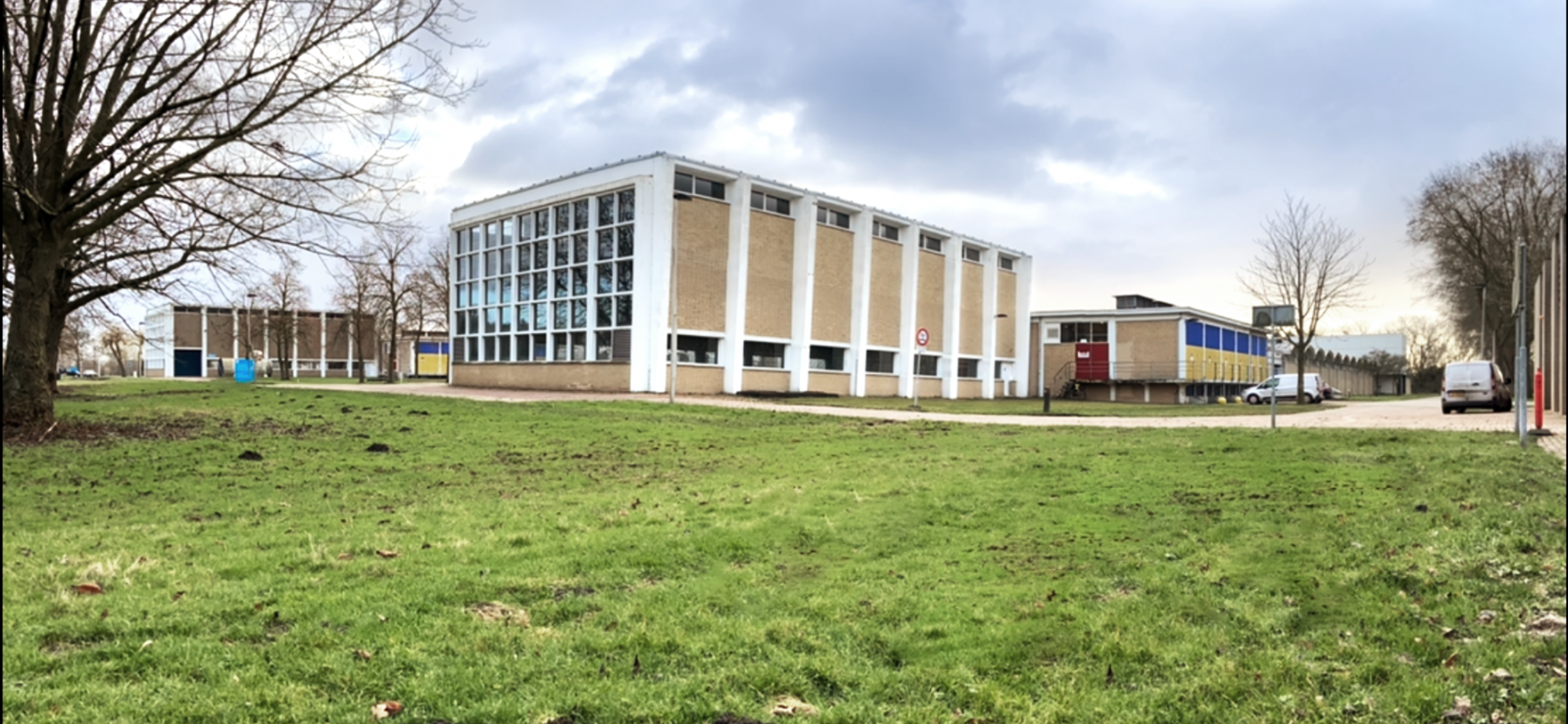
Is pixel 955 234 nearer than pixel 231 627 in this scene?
No

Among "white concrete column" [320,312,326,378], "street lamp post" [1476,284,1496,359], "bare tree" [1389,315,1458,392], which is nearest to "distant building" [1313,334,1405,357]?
"bare tree" [1389,315,1458,392]

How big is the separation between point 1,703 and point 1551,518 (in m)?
10.6

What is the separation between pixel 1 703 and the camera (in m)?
4.40

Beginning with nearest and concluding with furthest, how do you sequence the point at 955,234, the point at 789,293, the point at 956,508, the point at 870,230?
the point at 956,508
the point at 789,293
the point at 870,230
the point at 955,234

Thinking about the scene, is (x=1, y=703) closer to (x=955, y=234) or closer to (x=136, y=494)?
(x=136, y=494)

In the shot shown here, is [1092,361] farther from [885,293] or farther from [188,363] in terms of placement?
[188,363]

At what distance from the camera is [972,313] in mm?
59562

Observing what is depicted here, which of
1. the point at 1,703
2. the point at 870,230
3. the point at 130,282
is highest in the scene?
the point at 870,230

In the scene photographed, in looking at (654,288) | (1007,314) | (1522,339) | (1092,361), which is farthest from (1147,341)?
(1522,339)

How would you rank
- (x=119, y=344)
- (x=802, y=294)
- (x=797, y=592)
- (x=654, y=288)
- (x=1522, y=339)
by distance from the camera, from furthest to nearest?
1. (x=119, y=344)
2. (x=802, y=294)
3. (x=654, y=288)
4. (x=1522, y=339)
5. (x=797, y=592)

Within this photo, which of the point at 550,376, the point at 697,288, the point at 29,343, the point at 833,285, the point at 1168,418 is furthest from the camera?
the point at 833,285

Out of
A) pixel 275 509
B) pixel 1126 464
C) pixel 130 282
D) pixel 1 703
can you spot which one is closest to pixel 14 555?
pixel 275 509

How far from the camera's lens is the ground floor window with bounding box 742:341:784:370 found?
44.1m

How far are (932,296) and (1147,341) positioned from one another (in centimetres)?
1687
